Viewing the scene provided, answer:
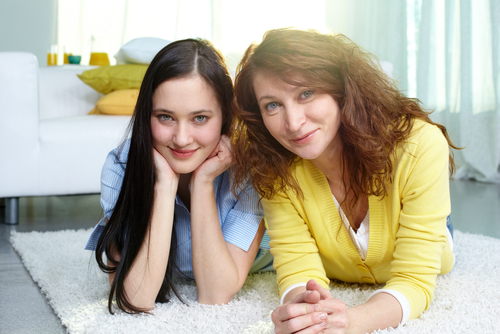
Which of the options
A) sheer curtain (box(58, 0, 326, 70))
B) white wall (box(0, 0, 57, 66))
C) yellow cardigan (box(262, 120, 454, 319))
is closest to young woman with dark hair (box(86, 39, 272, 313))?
yellow cardigan (box(262, 120, 454, 319))

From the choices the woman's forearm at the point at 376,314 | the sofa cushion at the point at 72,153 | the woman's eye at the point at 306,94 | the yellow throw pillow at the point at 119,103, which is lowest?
the sofa cushion at the point at 72,153

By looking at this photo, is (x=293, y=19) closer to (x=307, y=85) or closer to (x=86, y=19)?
(x=86, y=19)

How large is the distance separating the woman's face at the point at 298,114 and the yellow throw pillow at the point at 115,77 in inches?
68.6

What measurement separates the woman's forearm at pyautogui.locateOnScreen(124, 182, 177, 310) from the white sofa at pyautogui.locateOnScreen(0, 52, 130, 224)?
116cm

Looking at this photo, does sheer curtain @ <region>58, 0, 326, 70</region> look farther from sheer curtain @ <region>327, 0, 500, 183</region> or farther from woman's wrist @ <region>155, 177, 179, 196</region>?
woman's wrist @ <region>155, 177, 179, 196</region>

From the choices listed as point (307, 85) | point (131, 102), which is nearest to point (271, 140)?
point (307, 85)

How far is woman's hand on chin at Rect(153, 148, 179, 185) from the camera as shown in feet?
3.87

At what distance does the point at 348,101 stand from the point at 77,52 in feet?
14.8

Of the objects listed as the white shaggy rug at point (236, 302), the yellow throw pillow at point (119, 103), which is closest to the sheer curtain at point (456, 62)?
the yellow throw pillow at point (119, 103)

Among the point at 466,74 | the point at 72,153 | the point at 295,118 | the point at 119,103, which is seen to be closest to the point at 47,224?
the point at 72,153

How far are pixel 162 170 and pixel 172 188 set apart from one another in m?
0.05

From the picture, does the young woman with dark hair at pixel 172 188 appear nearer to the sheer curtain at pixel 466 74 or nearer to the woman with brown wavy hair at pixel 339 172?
the woman with brown wavy hair at pixel 339 172

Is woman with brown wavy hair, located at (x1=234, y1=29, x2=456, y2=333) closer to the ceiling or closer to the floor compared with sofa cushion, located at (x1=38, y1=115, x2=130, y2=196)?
closer to the ceiling

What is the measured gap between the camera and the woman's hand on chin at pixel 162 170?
118 centimetres
